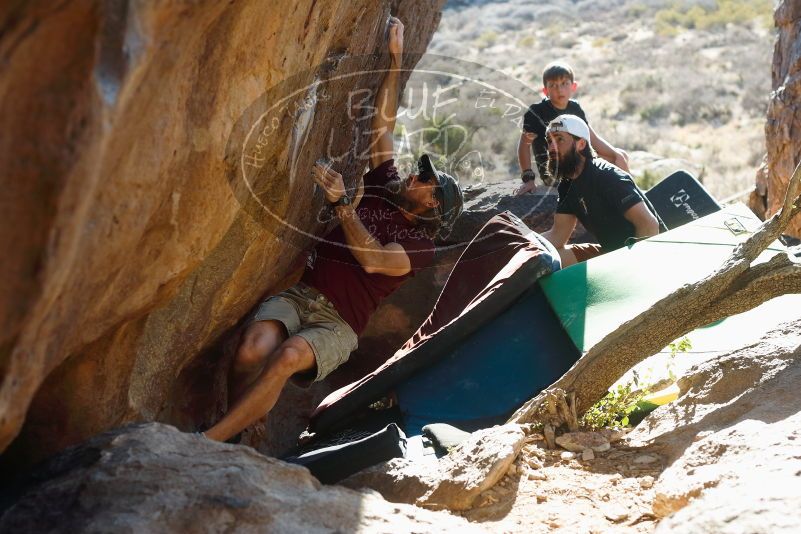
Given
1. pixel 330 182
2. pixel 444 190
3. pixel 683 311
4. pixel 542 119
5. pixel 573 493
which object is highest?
pixel 542 119

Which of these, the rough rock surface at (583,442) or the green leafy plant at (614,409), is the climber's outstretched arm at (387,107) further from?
the rough rock surface at (583,442)

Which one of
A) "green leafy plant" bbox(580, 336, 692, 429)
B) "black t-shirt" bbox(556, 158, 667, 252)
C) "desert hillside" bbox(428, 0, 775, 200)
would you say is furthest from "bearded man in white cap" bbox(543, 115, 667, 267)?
"desert hillside" bbox(428, 0, 775, 200)

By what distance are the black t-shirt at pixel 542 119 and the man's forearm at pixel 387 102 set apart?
227cm

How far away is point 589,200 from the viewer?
289 inches

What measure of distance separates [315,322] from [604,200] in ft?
9.32

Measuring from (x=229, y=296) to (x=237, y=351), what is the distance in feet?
1.20

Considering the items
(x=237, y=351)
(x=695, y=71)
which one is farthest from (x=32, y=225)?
(x=695, y=71)

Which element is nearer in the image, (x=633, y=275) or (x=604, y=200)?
(x=633, y=275)

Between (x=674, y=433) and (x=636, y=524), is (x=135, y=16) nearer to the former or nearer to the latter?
(x=636, y=524)

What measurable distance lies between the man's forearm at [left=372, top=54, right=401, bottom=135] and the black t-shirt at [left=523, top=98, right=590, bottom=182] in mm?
2269

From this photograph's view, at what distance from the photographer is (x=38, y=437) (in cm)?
399

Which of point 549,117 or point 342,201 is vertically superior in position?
point 549,117

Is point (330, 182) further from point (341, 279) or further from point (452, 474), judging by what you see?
point (452, 474)

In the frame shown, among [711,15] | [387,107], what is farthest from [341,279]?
[711,15]
